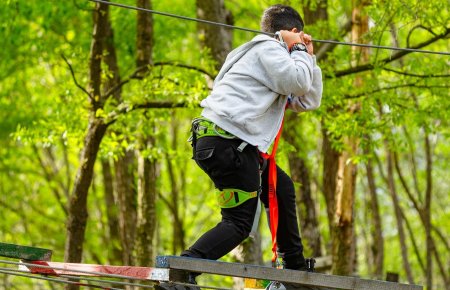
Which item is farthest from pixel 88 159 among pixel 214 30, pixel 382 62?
pixel 382 62

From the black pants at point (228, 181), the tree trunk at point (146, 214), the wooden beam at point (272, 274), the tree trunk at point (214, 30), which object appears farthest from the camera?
the tree trunk at point (146, 214)

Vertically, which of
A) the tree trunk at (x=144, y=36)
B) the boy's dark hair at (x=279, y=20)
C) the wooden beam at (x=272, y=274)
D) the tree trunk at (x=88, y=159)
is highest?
the tree trunk at (x=144, y=36)

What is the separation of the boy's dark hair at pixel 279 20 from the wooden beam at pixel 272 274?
1.66m

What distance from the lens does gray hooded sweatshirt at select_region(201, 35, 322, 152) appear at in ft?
19.0

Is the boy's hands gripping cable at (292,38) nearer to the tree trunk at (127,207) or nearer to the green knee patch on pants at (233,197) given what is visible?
the green knee patch on pants at (233,197)

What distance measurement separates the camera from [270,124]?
19.7ft

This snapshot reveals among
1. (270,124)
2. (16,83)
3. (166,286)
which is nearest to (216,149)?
(270,124)

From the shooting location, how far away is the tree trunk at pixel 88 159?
37.1 feet

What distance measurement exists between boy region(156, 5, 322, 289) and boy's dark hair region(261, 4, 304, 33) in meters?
0.14

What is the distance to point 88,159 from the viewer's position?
36.9 feet

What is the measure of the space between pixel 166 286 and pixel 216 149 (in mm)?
973

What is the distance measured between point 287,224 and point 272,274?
2.20ft

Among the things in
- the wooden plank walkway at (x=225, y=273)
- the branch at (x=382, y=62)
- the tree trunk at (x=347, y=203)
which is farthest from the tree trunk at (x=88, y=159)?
the wooden plank walkway at (x=225, y=273)

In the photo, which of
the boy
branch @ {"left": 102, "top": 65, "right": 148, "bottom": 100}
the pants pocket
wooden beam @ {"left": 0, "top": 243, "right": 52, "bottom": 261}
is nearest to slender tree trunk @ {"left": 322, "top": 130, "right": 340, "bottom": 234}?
branch @ {"left": 102, "top": 65, "right": 148, "bottom": 100}
